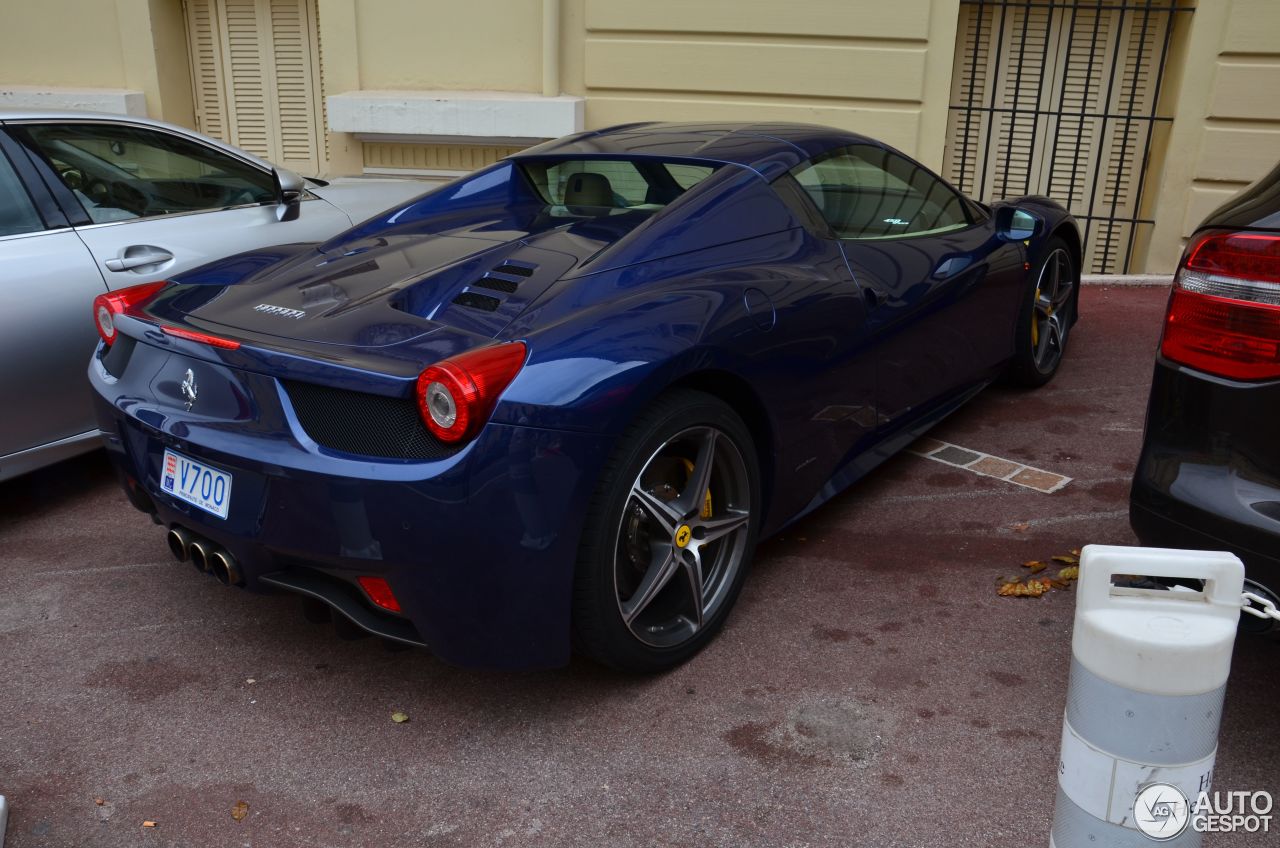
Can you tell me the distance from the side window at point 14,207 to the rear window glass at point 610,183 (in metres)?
1.85

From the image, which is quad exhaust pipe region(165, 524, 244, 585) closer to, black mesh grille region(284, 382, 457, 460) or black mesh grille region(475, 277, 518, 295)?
black mesh grille region(284, 382, 457, 460)

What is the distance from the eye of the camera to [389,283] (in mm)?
3039

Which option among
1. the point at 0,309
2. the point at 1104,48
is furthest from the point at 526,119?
the point at 0,309

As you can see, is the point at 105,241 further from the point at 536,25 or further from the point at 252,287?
the point at 536,25

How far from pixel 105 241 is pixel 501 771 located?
2.77 meters

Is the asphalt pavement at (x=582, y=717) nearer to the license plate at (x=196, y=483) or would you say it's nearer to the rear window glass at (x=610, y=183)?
the license plate at (x=196, y=483)

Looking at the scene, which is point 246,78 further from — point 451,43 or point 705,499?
point 705,499

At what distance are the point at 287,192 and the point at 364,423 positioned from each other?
273 centimetres

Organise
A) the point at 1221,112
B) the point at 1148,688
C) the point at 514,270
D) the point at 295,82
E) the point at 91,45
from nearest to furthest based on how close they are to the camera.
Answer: the point at 1148,688, the point at 514,270, the point at 1221,112, the point at 91,45, the point at 295,82

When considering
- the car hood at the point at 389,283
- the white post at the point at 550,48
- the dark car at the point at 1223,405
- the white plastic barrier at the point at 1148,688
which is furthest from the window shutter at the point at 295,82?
the white plastic barrier at the point at 1148,688

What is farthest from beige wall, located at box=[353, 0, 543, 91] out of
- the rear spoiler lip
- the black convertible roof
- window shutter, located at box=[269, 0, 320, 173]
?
the rear spoiler lip

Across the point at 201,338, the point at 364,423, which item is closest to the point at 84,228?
the point at 201,338

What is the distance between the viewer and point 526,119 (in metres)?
8.12

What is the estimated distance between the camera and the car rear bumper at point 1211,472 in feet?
7.95
